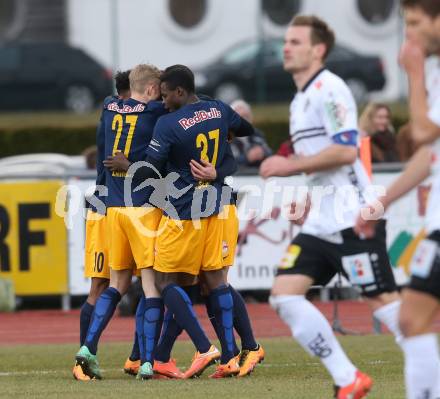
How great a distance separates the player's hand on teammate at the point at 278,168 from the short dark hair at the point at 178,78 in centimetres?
196

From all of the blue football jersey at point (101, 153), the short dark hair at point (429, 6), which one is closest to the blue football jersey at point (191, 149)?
the blue football jersey at point (101, 153)

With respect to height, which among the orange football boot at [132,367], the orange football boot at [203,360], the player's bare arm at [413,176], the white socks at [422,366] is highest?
the player's bare arm at [413,176]

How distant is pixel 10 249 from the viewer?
15906 millimetres

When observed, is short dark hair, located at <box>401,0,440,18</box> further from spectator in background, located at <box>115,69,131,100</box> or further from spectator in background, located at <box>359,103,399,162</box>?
spectator in background, located at <box>359,103,399,162</box>

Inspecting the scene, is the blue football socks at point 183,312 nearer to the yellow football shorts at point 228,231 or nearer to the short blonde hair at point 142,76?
the yellow football shorts at point 228,231

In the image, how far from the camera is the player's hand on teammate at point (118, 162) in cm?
976

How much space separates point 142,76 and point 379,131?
6.67 meters

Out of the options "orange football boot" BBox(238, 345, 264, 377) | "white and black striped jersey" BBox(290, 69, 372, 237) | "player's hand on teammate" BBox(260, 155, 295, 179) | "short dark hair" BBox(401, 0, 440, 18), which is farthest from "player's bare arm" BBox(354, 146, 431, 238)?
"orange football boot" BBox(238, 345, 264, 377)

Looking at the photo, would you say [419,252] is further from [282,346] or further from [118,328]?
[118,328]

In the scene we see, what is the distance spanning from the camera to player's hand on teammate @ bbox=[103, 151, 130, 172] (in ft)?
32.0

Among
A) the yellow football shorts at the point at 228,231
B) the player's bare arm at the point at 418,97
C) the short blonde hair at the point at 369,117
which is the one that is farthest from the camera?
the short blonde hair at the point at 369,117

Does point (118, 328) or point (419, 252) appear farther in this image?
point (118, 328)

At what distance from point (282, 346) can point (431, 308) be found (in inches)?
229

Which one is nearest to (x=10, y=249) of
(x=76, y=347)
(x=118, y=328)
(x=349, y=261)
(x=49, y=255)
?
(x=49, y=255)
